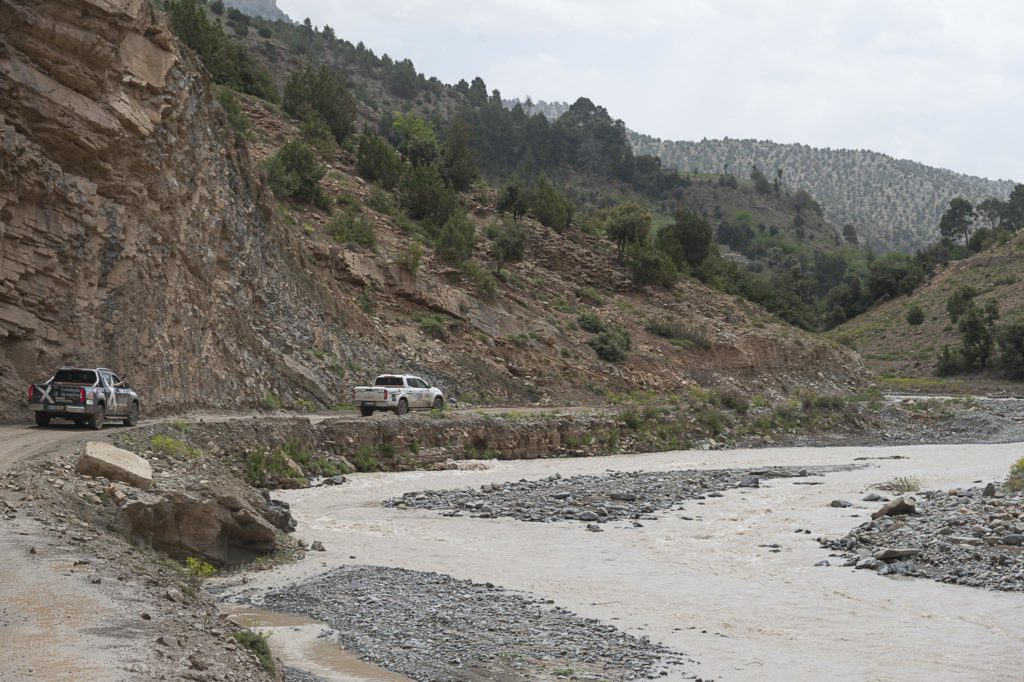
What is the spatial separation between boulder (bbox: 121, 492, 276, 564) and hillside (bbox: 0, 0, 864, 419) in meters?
12.0

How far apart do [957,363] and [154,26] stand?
78569 millimetres

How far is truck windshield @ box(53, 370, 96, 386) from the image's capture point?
83.1 feet

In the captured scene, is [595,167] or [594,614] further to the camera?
[595,167]

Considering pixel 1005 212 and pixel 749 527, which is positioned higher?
pixel 1005 212

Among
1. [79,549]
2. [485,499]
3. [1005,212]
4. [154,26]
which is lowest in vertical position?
[485,499]

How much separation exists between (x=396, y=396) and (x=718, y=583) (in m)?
21.7

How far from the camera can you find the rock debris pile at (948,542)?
17.6 m

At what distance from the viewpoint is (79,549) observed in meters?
13.1

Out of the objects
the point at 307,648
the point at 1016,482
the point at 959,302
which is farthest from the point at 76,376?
the point at 959,302

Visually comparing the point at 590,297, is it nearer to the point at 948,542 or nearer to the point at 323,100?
the point at 323,100

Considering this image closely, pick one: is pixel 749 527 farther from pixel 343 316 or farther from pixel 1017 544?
pixel 343 316

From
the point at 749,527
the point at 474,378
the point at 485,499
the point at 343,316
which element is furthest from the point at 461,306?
the point at 749,527

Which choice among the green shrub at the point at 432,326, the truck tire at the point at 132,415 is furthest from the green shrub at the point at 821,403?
the truck tire at the point at 132,415

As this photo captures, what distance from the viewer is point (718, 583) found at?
1772 cm
